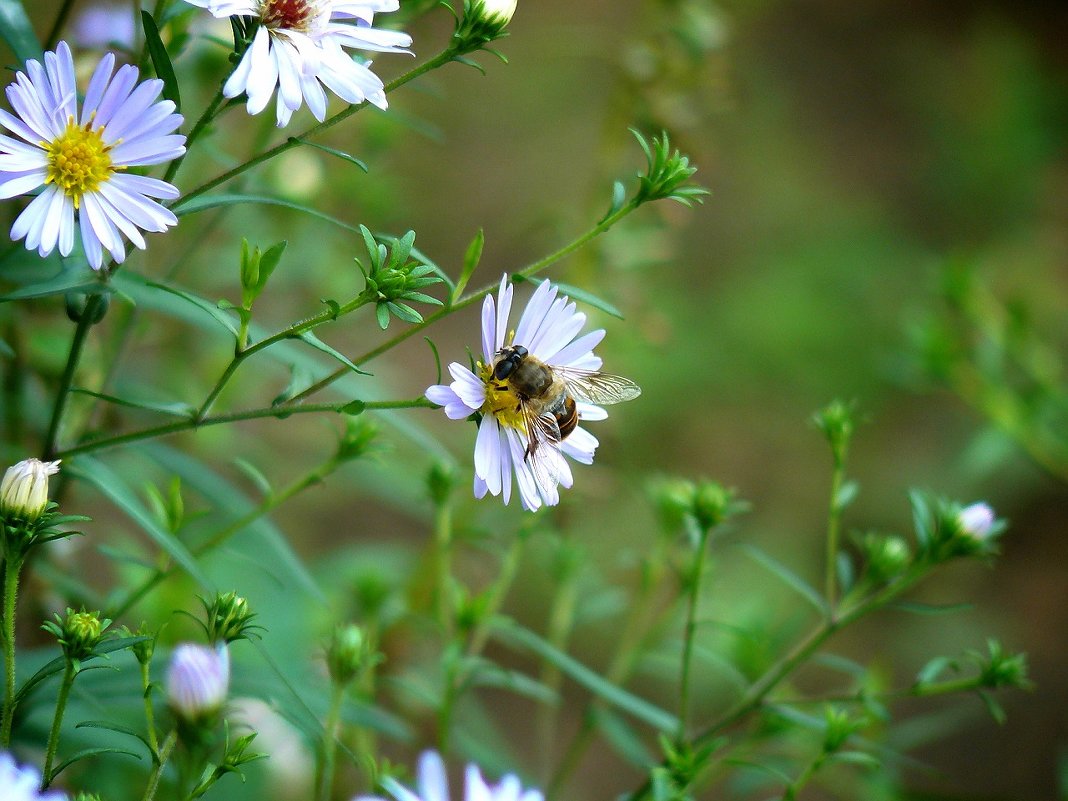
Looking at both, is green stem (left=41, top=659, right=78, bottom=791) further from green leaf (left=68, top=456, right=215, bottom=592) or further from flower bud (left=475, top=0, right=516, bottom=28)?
flower bud (left=475, top=0, right=516, bottom=28)

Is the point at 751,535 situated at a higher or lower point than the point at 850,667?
higher

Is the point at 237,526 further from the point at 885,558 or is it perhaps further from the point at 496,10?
the point at 885,558

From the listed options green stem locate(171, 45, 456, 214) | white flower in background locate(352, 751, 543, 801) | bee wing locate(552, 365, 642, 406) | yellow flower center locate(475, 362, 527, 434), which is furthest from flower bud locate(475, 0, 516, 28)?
white flower in background locate(352, 751, 543, 801)

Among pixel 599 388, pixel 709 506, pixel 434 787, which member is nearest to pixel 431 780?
pixel 434 787

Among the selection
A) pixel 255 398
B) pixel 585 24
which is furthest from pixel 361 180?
pixel 585 24

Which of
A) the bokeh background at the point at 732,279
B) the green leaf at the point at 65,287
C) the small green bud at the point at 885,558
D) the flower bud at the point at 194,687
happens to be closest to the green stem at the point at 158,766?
the flower bud at the point at 194,687

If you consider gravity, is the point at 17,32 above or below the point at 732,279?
below

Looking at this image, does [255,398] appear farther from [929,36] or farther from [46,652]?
[929,36]
